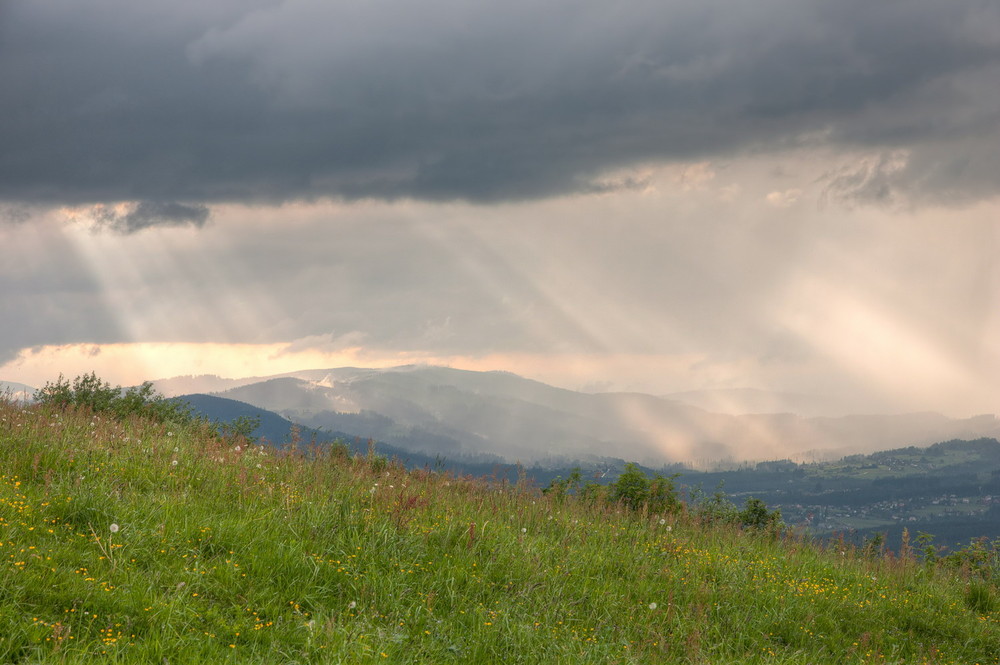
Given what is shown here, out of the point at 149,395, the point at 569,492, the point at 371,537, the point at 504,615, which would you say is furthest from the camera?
the point at 149,395

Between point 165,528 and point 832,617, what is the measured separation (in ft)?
32.5

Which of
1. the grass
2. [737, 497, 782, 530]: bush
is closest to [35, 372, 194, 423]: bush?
the grass

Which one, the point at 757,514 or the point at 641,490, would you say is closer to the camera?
the point at 641,490

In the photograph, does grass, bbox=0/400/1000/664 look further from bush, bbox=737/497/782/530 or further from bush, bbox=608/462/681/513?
Result: bush, bbox=737/497/782/530

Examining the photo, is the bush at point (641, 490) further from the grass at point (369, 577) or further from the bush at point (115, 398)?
the bush at point (115, 398)

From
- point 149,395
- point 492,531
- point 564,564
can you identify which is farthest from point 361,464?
point 149,395

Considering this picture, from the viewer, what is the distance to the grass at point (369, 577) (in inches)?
283

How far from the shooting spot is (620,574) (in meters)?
11.3

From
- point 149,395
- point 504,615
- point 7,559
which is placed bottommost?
point 504,615

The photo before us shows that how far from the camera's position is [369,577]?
9000 millimetres

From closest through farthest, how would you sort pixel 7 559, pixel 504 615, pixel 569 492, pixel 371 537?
1. pixel 7 559
2. pixel 504 615
3. pixel 371 537
4. pixel 569 492

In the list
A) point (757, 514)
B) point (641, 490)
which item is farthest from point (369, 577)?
point (757, 514)

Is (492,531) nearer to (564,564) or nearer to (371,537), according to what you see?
(564,564)

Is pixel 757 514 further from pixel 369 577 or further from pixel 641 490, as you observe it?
pixel 369 577
